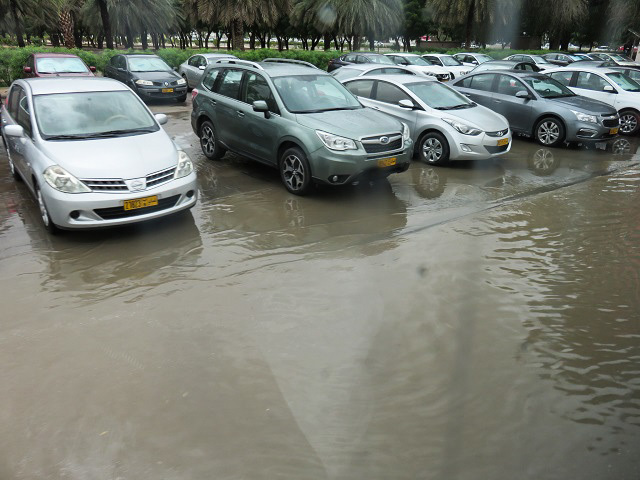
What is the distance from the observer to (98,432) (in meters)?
3.32

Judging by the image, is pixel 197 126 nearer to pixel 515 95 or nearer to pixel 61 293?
pixel 61 293

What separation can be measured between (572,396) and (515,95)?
9.32 meters

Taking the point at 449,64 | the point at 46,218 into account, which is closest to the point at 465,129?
the point at 46,218

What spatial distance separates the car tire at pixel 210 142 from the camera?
9.44 metres

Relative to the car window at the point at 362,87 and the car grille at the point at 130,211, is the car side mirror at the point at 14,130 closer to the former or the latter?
the car grille at the point at 130,211

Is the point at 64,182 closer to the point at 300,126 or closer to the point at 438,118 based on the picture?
the point at 300,126

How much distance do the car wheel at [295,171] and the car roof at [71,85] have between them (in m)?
2.42

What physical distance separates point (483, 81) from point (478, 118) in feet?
10.9

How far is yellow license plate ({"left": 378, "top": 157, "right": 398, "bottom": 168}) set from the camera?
7402 mm

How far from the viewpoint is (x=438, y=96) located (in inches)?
396

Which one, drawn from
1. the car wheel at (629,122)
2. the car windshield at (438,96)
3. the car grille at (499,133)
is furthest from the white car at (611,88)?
the car grille at (499,133)

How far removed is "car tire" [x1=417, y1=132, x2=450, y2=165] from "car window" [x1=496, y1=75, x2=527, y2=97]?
11.1 feet

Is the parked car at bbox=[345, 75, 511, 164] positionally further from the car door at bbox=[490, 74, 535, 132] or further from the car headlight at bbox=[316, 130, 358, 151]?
the car headlight at bbox=[316, 130, 358, 151]

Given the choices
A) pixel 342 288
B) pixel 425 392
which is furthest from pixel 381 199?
pixel 425 392
